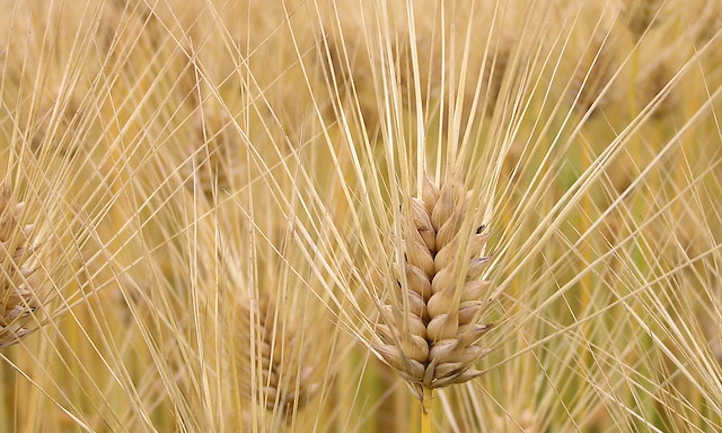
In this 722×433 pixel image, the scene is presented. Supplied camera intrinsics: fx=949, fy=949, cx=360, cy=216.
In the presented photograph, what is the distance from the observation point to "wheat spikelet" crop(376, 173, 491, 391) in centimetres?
68

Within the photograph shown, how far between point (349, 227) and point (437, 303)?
46 centimetres

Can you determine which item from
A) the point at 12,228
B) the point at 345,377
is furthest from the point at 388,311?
the point at 345,377

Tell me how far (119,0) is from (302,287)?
23.6 inches

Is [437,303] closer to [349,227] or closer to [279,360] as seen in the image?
[279,360]

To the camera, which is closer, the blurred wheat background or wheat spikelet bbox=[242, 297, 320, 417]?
the blurred wheat background

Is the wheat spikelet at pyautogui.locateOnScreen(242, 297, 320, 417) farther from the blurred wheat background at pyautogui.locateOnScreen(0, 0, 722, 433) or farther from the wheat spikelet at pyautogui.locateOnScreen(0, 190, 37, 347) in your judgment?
the wheat spikelet at pyautogui.locateOnScreen(0, 190, 37, 347)

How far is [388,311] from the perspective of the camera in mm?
702

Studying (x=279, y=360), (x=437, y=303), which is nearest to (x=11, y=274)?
(x=279, y=360)

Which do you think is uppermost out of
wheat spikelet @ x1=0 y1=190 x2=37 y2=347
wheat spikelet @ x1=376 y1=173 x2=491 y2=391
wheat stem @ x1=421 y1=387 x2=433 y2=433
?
wheat spikelet @ x1=0 y1=190 x2=37 y2=347

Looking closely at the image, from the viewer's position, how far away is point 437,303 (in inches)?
27.1

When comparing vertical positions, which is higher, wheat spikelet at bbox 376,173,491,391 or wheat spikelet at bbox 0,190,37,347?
wheat spikelet at bbox 0,190,37,347

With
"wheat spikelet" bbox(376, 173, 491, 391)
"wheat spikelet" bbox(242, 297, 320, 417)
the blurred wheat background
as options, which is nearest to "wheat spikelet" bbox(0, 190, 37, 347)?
the blurred wheat background

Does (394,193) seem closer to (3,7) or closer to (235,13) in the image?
(235,13)

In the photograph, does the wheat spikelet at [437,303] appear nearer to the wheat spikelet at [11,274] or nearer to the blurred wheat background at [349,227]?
the blurred wheat background at [349,227]
